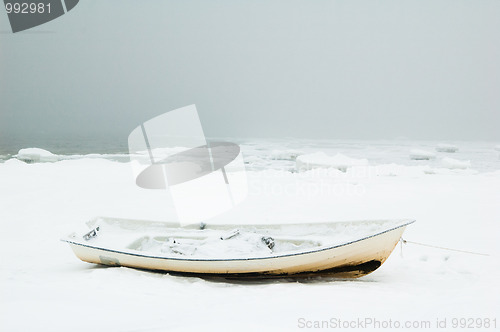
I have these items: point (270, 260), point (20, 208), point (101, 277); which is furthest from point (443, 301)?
point (20, 208)

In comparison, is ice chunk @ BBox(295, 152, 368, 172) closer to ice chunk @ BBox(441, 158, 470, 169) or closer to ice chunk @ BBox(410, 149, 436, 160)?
ice chunk @ BBox(441, 158, 470, 169)

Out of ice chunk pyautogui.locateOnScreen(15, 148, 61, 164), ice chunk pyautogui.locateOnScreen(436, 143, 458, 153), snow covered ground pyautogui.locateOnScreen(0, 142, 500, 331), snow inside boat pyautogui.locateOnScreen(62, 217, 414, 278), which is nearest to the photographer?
snow covered ground pyautogui.locateOnScreen(0, 142, 500, 331)

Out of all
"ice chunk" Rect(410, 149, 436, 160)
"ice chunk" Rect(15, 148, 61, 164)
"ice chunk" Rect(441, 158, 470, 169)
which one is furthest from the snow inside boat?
"ice chunk" Rect(410, 149, 436, 160)

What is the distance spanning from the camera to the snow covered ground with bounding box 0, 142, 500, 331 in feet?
9.73

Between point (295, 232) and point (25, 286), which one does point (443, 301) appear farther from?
point (25, 286)

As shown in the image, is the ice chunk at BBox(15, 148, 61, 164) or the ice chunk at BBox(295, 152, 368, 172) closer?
the ice chunk at BBox(295, 152, 368, 172)

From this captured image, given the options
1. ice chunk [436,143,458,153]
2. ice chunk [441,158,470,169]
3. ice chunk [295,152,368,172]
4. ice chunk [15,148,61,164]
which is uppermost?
ice chunk [15,148,61,164]

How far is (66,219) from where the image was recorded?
7684 mm

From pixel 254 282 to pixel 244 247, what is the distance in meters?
0.45

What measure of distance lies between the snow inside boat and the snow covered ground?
173mm

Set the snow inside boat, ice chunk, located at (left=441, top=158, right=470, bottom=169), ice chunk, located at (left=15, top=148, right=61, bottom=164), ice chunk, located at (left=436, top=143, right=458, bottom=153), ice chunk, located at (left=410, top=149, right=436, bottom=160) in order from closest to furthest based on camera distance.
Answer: the snow inside boat
ice chunk, located at (left=441, top=158, right=470, bottom=169)
ice chunk, located at (left=15, top=148, right=61, bottom=164)
ice chunk, located at (left=410, top=149, right=436, bottom=160)
ice chunk, located at (left=436, top=143, right=458, bottom=153)

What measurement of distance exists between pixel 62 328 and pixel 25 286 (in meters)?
1.57

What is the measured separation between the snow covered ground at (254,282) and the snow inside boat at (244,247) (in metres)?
0.17

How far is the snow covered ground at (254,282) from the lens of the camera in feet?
9.73
